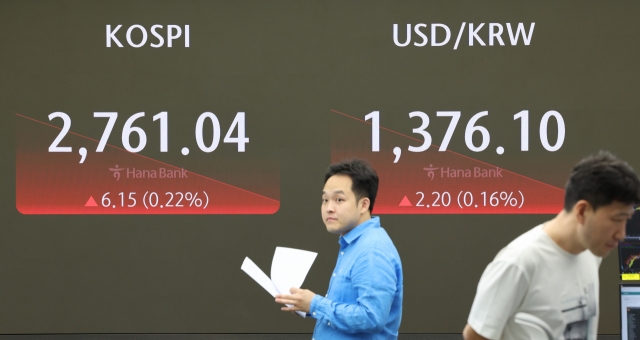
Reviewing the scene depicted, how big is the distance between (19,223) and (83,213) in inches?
16.0

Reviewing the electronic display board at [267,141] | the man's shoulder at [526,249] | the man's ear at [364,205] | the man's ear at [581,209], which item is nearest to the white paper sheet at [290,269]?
the man's ear at [364,205]

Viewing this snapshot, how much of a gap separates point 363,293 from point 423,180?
7.14ft

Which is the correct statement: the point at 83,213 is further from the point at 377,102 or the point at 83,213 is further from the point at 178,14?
the point at 377,102

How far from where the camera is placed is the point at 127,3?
429cm

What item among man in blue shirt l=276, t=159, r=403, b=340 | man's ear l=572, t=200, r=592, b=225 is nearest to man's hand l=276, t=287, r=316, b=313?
man in blue shirt l=276, t=159, r=403, b=340

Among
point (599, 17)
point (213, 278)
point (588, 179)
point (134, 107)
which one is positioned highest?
point (599, 17)

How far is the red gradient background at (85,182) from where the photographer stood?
4266 mm

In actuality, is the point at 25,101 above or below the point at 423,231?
above

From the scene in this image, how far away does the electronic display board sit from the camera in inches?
167

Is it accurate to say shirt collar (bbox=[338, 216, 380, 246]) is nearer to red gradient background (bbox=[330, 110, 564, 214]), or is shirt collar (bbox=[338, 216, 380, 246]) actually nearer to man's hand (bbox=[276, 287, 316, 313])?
man's hand (bbox=[276, 287, 316, 313])

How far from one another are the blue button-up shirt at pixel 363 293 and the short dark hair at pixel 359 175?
11 cm

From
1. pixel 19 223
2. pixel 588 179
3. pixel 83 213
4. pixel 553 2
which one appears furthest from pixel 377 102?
pixel 588 179

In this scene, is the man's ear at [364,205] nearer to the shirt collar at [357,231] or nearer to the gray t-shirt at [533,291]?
the shirt collar at [357,231]

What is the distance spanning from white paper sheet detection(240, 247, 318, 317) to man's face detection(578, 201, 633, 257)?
1044mm
